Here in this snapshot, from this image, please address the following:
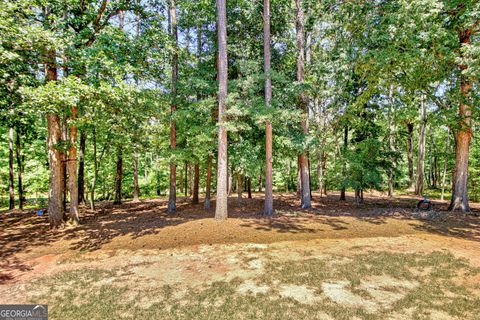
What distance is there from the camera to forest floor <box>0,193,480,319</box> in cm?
354

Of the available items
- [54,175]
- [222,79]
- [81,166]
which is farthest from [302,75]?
[81,166]

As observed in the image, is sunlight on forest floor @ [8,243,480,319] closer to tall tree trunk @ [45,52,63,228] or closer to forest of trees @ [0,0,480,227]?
forest of trees @ [0,0,480,227]

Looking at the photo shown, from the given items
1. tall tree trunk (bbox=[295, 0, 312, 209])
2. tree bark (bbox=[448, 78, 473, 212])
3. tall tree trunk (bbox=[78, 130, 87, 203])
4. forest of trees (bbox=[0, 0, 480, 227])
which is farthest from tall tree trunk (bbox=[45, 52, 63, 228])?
tree bark (bbox=[448, 78, 473, 212])

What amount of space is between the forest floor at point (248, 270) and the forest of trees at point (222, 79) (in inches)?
96.0

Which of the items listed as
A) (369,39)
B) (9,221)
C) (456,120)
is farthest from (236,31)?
(9,221)

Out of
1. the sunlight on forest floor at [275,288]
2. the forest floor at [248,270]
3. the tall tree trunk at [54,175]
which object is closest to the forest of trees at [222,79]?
the tall tree trunk at [54,175]

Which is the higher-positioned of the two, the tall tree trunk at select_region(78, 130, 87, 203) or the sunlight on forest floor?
the tall tree trunk at select_region(78, 130, 87, 203)

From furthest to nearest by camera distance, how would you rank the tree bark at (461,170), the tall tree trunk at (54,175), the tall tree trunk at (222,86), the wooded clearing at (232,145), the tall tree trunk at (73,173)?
the tree bark at (461,170)
the tall tree trunk at (73,173)
the tall tree trunk at (222,86)
the tall tree trunk at (54,175)
the wooded clearing at (232,145)

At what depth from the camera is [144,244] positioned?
22.7 feet

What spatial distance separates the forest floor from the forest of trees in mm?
2439

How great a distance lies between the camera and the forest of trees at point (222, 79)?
6926mm

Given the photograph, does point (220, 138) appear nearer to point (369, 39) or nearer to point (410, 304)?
point (410, 304)

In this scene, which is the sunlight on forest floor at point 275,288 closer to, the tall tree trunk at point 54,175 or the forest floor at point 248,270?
the forest floor at point 248,270

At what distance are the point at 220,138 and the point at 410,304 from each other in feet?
22.8
